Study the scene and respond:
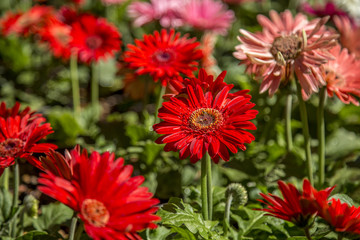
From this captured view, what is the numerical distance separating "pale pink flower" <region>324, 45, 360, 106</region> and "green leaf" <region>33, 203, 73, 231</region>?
1270 mm

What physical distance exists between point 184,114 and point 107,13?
254cm

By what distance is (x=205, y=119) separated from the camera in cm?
166

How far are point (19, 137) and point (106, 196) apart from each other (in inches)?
24.2

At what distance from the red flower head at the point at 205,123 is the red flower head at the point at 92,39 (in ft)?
4.16

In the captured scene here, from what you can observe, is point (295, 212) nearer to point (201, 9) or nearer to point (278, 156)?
point (278, 156)

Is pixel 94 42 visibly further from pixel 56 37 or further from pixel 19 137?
pixel 19 137

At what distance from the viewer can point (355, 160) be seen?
2553mm

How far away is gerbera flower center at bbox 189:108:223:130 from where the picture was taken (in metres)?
1.63

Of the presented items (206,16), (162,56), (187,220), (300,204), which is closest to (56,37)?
(206,16)

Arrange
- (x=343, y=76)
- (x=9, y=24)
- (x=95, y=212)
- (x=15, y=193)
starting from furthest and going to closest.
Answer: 1. (x=9, y=24)
2. (x=343, y=76)
3. (x=15, y=193)
4. (x=95, y=212)

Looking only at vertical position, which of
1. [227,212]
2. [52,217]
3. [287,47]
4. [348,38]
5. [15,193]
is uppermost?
[287,47]

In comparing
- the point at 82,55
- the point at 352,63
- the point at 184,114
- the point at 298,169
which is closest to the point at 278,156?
the point at 298,169

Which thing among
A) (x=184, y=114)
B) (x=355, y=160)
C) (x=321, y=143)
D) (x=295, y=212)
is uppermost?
(x=184, y=114)

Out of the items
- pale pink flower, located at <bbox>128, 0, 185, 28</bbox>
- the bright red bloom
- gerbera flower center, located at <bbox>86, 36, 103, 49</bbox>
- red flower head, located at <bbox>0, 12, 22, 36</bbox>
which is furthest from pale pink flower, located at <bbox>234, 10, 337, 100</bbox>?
red flower head, located at <bbox>0, 12, 22, 36</bbox>
